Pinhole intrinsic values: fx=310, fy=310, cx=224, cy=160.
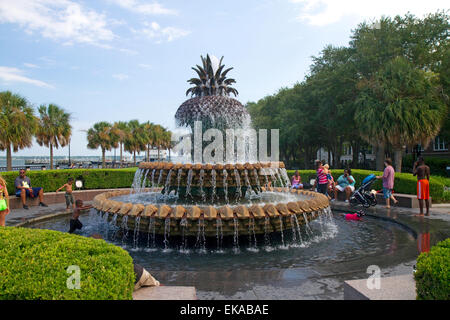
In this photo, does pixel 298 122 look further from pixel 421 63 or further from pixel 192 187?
pixel 192 187

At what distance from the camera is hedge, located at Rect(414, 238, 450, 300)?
2.60 meters

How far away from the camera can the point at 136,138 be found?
2162 inches

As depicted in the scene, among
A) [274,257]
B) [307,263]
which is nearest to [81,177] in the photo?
[274,257]

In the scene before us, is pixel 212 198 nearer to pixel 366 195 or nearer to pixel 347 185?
pixel 366 195

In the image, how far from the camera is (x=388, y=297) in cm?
291

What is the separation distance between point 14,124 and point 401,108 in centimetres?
2876

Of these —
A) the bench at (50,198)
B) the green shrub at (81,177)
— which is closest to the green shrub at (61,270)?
the bench at (50,198)

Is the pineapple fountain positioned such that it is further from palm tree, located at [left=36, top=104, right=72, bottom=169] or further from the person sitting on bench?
palm tree, located at [left=36, top=104, right=72, bottom=169]

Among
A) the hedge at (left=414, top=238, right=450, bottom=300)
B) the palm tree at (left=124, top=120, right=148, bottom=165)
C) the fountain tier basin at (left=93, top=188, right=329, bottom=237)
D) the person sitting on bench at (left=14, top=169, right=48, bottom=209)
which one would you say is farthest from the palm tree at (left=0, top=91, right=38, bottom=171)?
the palm tree at (left=124, top=120, right=148, bottom=165)

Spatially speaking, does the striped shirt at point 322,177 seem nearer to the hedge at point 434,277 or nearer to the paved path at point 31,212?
the paved path at point 31,212

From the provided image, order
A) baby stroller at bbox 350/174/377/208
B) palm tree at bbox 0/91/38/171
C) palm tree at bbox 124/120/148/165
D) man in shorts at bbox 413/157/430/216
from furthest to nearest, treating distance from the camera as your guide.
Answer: palm tree at bbox 124/120/148/165, palm tree at bbox 0/91/38/171, baby stroller at bbox 350/174/377/208, man in shorts at bbox 413/157/430/216

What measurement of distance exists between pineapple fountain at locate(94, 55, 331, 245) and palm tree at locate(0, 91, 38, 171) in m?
16.5

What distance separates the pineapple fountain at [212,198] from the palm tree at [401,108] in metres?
16.2

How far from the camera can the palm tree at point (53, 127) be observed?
3306 centimetres
